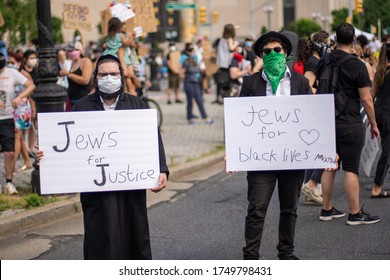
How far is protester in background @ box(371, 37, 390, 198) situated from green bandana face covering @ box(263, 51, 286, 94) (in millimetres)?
3399

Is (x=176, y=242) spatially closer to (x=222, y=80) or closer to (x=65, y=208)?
(x=65, y=208)

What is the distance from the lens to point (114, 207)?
5387 millimetres

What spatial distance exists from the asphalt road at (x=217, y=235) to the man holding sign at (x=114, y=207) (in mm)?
1658

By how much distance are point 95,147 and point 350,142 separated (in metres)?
3.08

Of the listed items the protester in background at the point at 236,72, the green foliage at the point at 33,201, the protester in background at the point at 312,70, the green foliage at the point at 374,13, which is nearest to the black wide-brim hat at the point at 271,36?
the protester in background at the point at 312,70

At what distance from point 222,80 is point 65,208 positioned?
6.82 m

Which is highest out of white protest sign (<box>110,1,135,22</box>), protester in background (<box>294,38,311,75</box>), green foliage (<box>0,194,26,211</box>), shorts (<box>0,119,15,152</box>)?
white protest sign (<box>110,1,135,22</box>)

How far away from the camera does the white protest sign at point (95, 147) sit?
5.44 meters

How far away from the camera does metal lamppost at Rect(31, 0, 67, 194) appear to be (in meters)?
9.87

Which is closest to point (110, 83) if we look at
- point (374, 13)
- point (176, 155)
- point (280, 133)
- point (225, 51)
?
point (280, 133)

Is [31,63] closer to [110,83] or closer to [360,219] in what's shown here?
[360,219]

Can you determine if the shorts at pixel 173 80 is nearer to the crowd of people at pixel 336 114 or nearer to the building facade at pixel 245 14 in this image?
the crowd of people at pixel 336 114

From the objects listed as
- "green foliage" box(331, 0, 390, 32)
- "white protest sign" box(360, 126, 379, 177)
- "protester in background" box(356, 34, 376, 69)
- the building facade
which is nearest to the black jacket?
"white protest sign" box(360, 126, 379, 177)

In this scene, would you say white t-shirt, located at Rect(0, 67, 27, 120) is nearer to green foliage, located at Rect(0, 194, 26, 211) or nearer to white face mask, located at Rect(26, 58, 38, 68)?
green foliage, located at Rect(0, 194, 26, 211)
